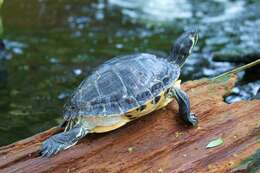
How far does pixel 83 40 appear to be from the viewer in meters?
10.4

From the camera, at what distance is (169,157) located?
4.34 metres

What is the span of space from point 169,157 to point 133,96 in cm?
66

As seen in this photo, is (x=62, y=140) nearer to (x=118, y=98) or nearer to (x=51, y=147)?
(x=51, y=147)

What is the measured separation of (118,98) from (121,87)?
0.43 feet

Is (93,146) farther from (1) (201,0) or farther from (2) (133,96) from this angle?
(1) (201,0)

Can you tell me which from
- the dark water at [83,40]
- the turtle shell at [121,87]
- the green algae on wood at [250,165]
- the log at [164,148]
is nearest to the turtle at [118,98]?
the turtle shell at [121,87]

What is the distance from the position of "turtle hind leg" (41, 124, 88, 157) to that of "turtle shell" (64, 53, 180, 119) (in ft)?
0.50

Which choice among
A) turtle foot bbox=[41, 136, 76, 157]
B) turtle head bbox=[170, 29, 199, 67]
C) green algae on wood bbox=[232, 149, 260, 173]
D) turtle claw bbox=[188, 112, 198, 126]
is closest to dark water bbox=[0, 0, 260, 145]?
turtle head bbox=[170, 29, 199, 67]

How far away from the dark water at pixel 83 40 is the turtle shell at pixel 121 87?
1936mm

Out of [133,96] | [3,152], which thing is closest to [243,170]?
[133,96]

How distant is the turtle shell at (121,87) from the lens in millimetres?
4430

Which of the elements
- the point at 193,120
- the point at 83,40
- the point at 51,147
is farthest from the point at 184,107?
the point at 83,40

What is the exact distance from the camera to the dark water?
24.2 ft

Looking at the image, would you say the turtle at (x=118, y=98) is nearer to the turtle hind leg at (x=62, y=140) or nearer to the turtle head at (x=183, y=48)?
the turtle hind leg at (x=62, y=140)
